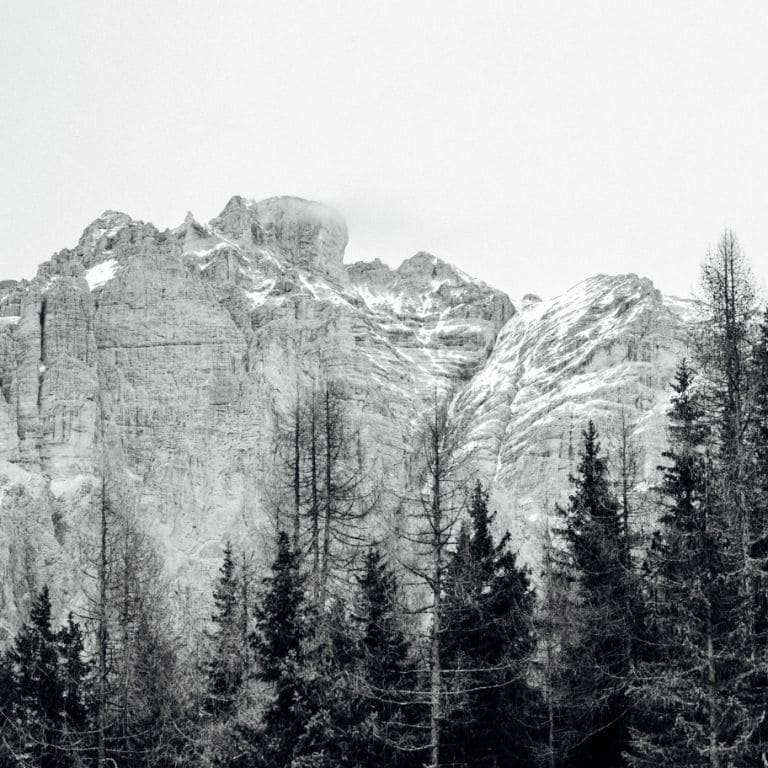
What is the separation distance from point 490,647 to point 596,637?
279cm

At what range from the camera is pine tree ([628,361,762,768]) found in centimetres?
1830

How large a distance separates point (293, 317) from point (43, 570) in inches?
2454

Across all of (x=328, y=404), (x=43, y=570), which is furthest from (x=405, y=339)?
(x=328, y=404)

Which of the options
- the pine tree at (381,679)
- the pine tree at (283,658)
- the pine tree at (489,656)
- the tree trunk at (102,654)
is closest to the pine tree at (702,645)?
the pine tree at (489,656)

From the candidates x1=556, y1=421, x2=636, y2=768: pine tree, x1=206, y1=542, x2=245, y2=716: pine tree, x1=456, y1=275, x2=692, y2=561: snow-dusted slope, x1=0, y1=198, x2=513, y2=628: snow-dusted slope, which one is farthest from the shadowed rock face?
x1=556, y1=421, x2=636, y2=768: pine tree

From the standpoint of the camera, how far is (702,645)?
1953 centimetres

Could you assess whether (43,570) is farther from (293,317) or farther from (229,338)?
(293,317)

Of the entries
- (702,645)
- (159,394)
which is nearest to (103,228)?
(159,394)

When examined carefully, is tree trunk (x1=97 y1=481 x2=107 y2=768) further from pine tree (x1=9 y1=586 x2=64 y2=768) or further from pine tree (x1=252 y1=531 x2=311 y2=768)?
pine tree (x1=252 y1=531 x2=311 y2=768)

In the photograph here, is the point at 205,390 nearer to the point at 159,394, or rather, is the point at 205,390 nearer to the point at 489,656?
the point at 159,394

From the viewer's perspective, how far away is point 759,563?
18812mm

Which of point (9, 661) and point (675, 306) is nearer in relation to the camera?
point (9, 661)

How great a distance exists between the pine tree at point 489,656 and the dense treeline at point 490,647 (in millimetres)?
71

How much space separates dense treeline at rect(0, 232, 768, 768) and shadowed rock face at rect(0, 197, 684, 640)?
63374 mm
